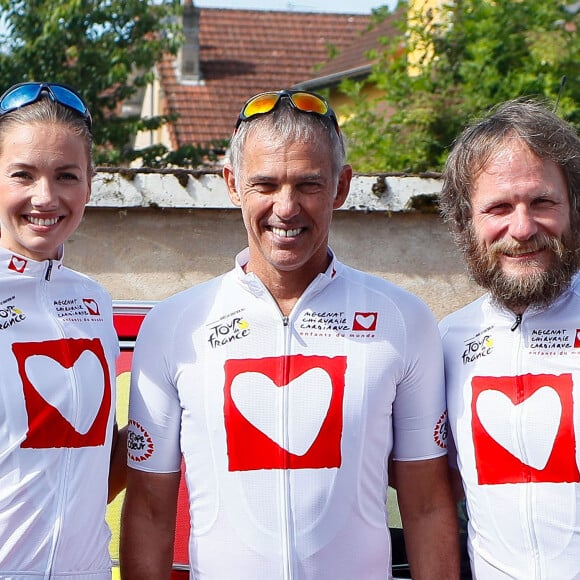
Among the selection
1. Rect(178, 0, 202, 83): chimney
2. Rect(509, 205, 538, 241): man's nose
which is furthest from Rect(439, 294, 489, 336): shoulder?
Rect(178, 0, 202, 83): chimney

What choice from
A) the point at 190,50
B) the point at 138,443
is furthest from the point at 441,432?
the point at 190,50

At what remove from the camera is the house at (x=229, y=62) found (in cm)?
2061

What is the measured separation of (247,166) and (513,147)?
80cm

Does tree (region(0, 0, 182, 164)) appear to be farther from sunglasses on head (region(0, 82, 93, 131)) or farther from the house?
sunglasses on head (region(0, 82, 93, 131))

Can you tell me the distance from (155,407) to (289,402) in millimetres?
411

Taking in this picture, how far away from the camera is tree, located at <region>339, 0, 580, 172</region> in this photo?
7699mm

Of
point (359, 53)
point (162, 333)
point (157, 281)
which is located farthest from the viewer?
point (359, 53)

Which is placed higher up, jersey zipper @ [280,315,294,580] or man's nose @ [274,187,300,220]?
man's nose @ [274,187,300,220]

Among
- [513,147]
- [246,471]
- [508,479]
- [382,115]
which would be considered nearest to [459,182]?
[513,147]

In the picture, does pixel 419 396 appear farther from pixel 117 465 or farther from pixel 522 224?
pixel 117 465

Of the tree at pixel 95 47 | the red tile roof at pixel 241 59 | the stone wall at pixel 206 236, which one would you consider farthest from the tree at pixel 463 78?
the red tile roof at pixel 241 59

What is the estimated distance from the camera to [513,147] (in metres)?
2.91

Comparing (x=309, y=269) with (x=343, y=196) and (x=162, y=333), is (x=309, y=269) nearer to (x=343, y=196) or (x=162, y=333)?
(x=343, y=196)

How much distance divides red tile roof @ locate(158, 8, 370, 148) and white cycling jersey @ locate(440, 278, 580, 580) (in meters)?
16.2
